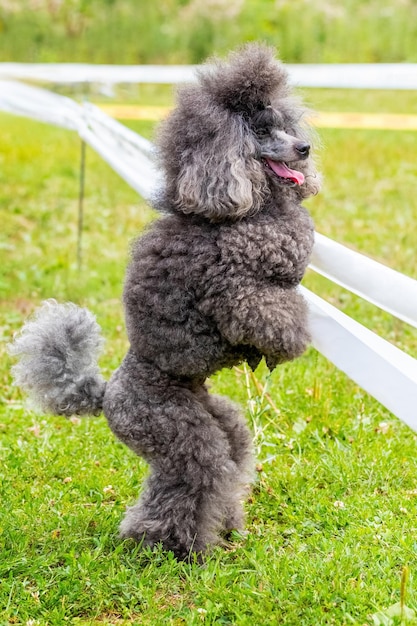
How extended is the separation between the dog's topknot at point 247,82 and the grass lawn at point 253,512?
82cm

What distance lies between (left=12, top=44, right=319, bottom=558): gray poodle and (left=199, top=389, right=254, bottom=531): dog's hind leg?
2 cm

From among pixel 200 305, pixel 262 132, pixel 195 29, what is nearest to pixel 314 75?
pixel 262 132

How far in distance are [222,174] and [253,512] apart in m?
1.51

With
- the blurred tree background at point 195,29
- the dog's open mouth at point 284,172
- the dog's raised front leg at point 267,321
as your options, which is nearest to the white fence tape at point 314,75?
the dog's open mouth at point 284,172

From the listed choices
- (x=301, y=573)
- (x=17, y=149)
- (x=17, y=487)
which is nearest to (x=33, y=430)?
(x=17, y=487)

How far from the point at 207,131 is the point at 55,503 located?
174 cm

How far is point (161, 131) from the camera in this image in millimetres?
2887

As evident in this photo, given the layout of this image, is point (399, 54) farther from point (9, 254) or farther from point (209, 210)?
point (209, 210)

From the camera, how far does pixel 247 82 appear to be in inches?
109

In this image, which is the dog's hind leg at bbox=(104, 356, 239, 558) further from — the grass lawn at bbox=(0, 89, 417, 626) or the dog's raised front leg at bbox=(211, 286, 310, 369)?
the dog's raised front leg at bbox=(211, 286, 310, 369)

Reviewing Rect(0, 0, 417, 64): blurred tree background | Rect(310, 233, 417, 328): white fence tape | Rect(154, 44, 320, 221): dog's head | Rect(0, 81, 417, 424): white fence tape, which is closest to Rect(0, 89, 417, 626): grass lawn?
Rect(0, 81, 417, 424): white fence tape

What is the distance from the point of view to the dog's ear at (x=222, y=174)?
2684 millimetres

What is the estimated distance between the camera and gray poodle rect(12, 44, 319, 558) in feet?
9.06

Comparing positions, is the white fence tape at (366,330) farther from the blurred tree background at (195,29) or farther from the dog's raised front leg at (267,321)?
the blurred tree background at (195,29)
